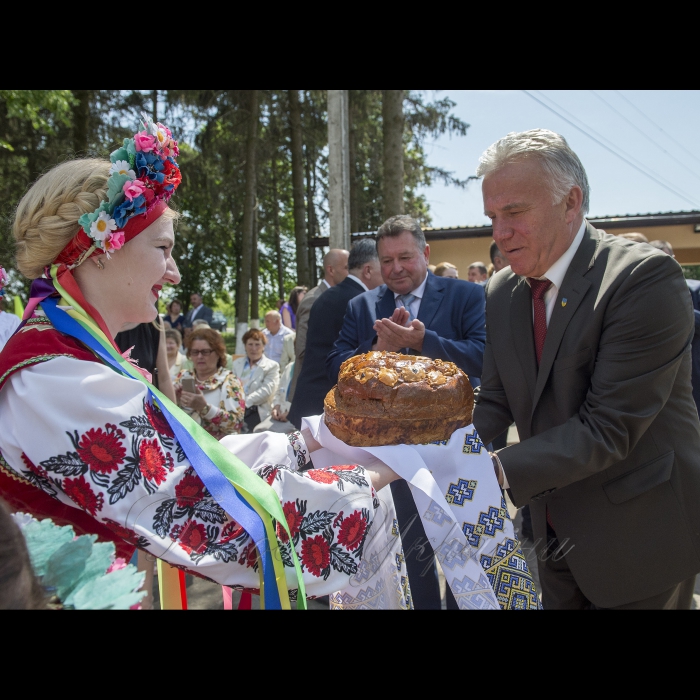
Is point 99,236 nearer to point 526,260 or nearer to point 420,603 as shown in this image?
point 526,260

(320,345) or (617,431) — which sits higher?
(617,431)

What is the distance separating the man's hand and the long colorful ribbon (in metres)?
1.40

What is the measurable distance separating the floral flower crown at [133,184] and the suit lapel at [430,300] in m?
2.11

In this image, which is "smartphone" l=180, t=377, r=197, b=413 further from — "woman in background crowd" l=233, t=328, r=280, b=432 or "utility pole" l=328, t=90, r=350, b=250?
"utility pole" l=328, t=90, r=350, b=250

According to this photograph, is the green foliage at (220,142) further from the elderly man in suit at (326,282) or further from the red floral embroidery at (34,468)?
the red floral embroidery at (34,468)

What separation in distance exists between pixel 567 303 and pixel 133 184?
64.0 inches

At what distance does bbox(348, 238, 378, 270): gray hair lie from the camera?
514cm

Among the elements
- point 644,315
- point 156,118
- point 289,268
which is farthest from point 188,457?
point 289,268

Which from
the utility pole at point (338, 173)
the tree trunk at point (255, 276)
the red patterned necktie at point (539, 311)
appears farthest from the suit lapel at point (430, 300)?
the tree trunk at point (255, 276)

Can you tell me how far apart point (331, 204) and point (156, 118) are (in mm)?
10706

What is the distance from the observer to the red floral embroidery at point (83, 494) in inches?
59.5

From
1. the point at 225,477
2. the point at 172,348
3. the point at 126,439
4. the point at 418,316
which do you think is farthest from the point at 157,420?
the point at 172,348

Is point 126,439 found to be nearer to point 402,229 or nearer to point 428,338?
point 428,338

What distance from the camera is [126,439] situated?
1542mm
